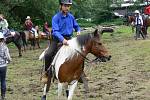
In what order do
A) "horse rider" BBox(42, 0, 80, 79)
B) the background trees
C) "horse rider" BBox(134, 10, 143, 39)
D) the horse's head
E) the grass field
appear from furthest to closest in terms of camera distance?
the background trees < "horse rider" BBox(134, 10, 143, 39) < the grass field < "horse rider" BBox(42, 0, 80, 79) < the horse's head

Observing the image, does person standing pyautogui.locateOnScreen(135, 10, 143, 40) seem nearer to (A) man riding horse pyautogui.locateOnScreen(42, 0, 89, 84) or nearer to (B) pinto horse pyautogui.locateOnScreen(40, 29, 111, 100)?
(A) man riding horse pyautogui.locateOnScreen(42, 0, 89, 84)

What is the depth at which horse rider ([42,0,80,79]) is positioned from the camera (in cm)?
848

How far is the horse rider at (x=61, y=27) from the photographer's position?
8.48 m

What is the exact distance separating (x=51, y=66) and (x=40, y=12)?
25.3m

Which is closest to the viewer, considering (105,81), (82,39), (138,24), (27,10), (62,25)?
(82,39)

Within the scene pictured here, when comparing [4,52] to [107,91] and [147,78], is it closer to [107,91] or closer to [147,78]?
[107,91]

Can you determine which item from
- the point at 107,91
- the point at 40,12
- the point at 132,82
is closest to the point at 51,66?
the point at 107,91

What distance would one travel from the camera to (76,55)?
8.29 meters

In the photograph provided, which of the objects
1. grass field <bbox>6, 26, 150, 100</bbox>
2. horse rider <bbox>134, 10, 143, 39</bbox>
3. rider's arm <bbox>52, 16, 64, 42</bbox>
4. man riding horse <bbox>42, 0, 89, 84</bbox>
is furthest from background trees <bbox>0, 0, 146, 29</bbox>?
rider's arm <bbox>52, 16, 64, 42</bbox>

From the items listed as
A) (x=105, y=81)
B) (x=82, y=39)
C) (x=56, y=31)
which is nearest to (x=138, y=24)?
(x=105, y=81)

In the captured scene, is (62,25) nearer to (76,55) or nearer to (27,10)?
(76,55)

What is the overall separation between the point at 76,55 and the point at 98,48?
0.45 m

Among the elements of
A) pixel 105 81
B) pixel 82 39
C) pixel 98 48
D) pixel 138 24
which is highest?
pixel 82 39

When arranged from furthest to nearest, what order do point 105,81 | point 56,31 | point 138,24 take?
point 138,24 → point 105,81 → point 56,31
